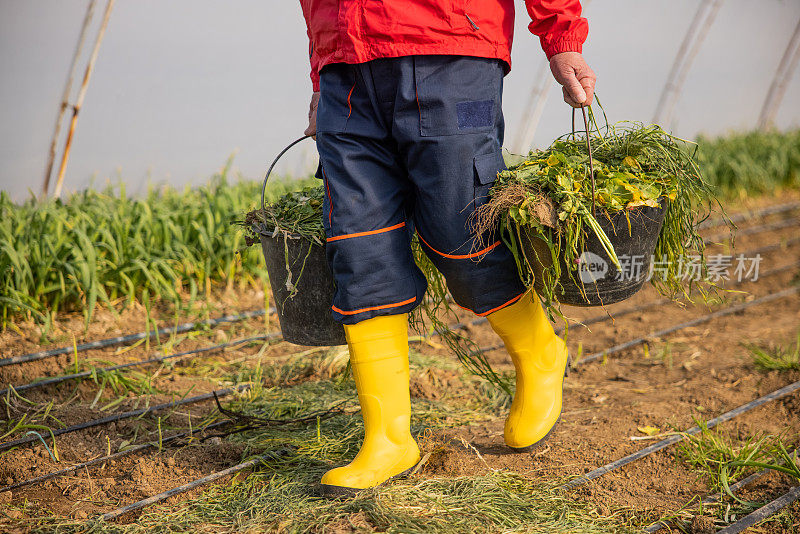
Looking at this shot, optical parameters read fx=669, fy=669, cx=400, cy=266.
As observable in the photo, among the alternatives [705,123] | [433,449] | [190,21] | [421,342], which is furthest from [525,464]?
[705,123]

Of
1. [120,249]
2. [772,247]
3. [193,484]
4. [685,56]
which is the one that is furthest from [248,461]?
[685,56]

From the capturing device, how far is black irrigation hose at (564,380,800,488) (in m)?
1.81

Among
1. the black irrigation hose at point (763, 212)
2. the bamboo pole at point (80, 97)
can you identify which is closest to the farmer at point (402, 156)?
the bamboo pole at point (80, 97)

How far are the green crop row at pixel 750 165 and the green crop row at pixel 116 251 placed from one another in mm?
3883

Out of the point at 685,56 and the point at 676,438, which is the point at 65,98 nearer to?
the point at 676,438

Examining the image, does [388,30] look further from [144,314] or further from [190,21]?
[190,21]

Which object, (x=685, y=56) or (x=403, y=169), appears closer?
(x=403, y=169)

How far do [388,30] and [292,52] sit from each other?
2.91 m

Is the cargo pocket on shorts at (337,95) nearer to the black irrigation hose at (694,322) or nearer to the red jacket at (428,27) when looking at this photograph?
the red jacket at (428,27)

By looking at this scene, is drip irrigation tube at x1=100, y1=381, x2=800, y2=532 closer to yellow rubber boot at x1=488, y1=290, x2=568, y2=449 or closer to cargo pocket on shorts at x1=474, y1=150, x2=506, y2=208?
yellow rubber boot at x1=488, y1=290, x2=568, y2=449

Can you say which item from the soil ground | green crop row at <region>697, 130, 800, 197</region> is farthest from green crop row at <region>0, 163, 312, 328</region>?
green crop row at <region>697, 130, 800, 197</region>

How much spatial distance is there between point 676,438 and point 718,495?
0.30 metres

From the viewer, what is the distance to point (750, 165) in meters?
5.62

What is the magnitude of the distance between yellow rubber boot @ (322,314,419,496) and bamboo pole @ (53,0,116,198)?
260cm
